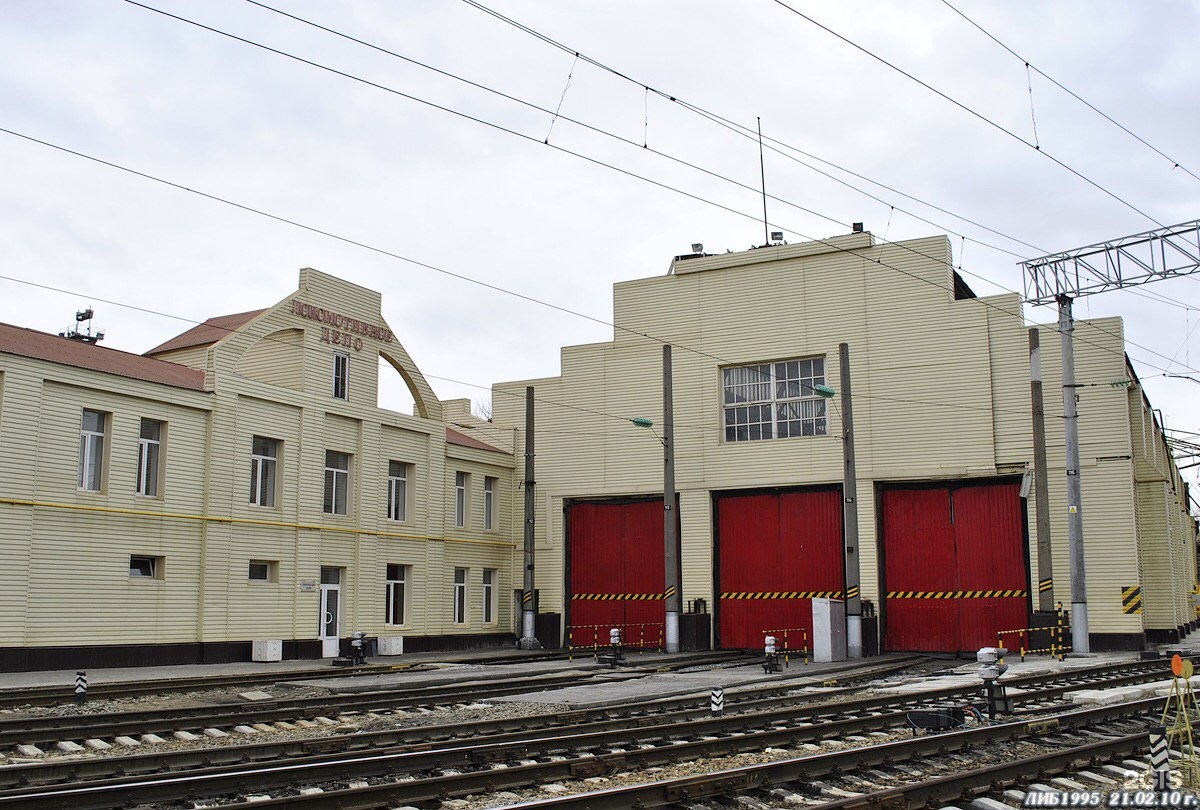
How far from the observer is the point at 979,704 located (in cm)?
1528

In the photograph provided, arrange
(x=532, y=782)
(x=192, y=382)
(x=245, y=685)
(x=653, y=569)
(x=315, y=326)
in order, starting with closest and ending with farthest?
1. (x=532, y=782)
2. (x=245, y=685)
3. (x=192, y=382)
4. (x=315, y=326)
5. (x=653, y=569)

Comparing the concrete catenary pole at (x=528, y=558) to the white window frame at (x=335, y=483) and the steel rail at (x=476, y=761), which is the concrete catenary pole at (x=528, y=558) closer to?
the white window frame at (x=335, y=483)

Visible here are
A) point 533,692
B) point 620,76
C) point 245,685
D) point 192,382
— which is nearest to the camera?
point 620,76

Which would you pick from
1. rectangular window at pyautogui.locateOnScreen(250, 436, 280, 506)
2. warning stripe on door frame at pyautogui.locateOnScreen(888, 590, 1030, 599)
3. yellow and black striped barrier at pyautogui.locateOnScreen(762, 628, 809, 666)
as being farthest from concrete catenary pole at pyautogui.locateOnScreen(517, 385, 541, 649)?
warning stripe on door frame at pyautogui.locateOnScreen(888, 590, 1030, 599)

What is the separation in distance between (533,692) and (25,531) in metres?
12.4

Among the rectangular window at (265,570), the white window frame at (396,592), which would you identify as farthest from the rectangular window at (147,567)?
the white window frame at (396,592)

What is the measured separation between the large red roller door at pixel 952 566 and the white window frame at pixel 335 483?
55.5 feet

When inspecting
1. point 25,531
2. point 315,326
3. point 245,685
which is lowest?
point 245,685

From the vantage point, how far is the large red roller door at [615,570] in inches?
1464

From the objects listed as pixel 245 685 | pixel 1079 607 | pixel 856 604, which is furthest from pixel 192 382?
pixel 1079 607

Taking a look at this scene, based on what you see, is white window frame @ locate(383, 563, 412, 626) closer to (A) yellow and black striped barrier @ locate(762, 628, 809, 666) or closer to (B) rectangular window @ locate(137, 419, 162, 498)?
(B) rectangular window @ locate(137, 419, 162, 498)

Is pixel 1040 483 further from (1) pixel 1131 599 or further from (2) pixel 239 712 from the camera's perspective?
(2) pixel 239 712

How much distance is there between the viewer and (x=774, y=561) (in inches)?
1400

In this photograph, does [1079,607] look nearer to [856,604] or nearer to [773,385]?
[856,604]
